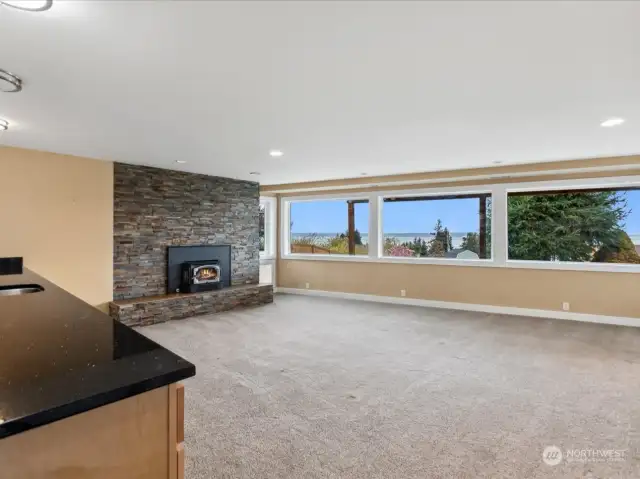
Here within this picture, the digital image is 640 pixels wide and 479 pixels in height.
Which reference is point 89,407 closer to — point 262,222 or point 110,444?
point 110,444

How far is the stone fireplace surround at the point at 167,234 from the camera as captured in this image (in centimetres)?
552

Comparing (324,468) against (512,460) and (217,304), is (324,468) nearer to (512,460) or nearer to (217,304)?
(512,460)

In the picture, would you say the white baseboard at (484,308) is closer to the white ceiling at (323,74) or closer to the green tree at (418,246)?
the green tree at (418,246)

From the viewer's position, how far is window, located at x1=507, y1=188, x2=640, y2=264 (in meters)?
5.57

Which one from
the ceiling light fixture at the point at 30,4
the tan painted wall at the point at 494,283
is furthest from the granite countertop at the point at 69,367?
the tan painted wall at the point at 494,283

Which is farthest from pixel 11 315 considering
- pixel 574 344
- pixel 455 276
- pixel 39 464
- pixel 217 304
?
pixel 455 276

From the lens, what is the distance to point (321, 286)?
8.17m

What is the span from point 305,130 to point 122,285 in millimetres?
3606

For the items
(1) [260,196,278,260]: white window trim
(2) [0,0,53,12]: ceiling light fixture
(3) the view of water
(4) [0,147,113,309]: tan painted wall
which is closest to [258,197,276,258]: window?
(1) [260,196,278,260]: white window trim

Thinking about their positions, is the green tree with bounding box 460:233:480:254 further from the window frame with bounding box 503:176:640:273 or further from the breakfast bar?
the breakfast bar

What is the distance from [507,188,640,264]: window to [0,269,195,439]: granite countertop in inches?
244

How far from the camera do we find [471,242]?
6719mm

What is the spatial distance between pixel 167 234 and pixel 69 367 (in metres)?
→ 5.31

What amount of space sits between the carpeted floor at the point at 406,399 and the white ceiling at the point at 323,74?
227 cm
